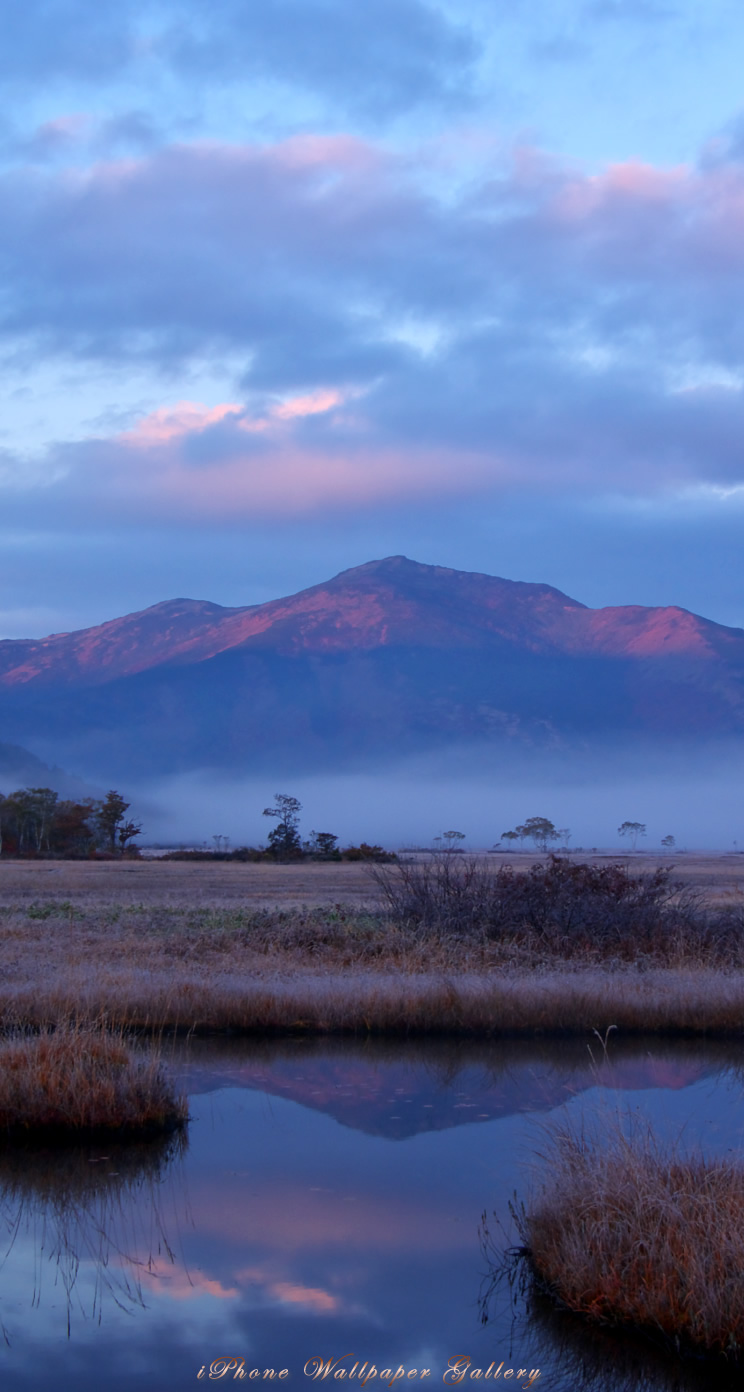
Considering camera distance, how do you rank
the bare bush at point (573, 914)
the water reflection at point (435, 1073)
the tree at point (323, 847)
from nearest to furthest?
1. the water reflection at point (435, 1073)
2. the bare bush at point (573, 914)
3. the tree at point (323, 847)

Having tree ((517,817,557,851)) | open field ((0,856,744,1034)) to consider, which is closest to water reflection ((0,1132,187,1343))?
open field ((0,856,744,1034))

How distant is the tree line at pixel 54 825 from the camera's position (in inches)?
4043

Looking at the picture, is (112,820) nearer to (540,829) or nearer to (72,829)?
(72,829)

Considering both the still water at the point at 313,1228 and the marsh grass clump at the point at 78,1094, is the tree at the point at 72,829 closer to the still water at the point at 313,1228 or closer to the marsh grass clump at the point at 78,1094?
the still water at the point at 313,1228

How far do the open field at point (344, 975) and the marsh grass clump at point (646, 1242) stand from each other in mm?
7587

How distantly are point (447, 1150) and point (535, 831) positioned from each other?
187 metres

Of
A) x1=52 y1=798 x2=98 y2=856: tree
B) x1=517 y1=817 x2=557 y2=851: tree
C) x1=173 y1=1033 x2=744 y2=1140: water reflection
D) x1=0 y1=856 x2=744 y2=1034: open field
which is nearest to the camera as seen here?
x1=173 y1=1033 x2=744 y2=1140: water reflection

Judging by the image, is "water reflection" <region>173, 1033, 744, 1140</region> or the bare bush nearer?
"water reflection" <region>173, 1033, 744, 1140</region>

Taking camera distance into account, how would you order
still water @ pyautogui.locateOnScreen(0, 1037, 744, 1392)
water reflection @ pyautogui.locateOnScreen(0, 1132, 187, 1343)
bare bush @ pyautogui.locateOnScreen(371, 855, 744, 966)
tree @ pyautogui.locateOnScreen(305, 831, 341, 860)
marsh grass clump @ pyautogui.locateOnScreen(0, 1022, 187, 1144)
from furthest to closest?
tree @ pyautogui.locateOnScreen(305, 831, 341, 860), bare bush @ pyautogui.locateOnScreen(371, 855, 744, 966), marsh grass clump @ pyautogui.locateOnScreen(0, 1022, 187, 1144), water reflection @ pyautogui.locateOnScreen(0, 1132, 187, 1343), still water @ pyautogui.locateOnScreen(0, 1037, 744, 1392)

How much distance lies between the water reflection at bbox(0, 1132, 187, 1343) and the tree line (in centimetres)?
9216

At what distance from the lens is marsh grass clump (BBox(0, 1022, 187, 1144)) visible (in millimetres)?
10383

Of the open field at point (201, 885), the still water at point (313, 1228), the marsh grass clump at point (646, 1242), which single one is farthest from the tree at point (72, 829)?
the marsh grass clump at point (646, 1242)

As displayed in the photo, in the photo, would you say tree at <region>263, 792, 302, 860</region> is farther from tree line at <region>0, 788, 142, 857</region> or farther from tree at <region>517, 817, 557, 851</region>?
tree at <region>517, 817, 557, 851</region>

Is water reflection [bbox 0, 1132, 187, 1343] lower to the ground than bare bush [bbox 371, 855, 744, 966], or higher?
lower
